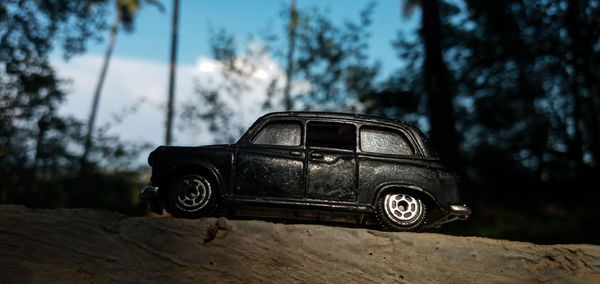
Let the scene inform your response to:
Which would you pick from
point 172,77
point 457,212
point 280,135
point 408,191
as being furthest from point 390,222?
point 172,77

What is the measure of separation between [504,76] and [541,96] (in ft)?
3.76

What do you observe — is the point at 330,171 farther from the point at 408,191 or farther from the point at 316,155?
the point at 408,191

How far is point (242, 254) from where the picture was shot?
434cm

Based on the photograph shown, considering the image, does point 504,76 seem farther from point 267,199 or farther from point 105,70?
point 105,70

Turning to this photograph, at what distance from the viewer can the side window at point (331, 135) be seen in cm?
501

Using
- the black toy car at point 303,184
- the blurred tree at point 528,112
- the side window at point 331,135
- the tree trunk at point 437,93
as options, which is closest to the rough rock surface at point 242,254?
the black toy car at point 303,184

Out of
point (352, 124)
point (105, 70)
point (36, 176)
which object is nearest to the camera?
point (352, 124)

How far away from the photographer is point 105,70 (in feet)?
83.7

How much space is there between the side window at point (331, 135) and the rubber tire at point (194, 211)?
1135 millimetres

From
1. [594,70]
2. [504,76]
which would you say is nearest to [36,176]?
[504,76]

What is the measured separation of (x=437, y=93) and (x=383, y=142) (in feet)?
17.0

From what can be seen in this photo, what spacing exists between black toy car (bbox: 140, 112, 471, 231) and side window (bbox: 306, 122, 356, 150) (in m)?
0.24

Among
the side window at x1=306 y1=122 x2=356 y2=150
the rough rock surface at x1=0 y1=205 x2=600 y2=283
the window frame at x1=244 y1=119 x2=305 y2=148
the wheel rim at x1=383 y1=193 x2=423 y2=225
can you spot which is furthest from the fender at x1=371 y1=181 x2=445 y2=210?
the window frame at x1=244 y1=119 x2=305 y2=148

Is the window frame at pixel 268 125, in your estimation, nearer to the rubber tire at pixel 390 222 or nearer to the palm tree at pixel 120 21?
the rubber tire at pixel 390 222
